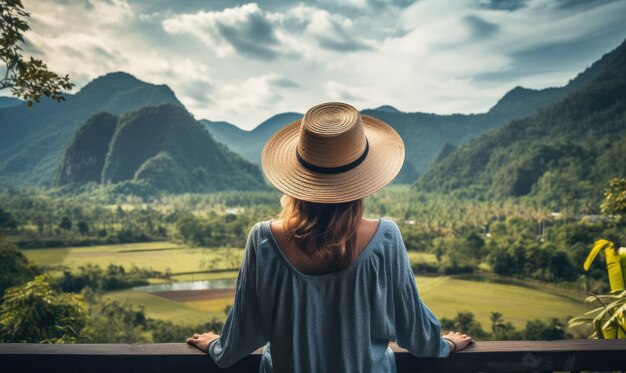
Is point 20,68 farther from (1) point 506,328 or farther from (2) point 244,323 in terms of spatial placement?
(1) point 506,328

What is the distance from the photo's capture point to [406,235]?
35406mm

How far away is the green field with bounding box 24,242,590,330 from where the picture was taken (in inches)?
949

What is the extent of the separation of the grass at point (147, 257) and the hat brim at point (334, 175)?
32.0 meters

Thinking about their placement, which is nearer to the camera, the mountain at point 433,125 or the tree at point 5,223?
the tree at point 5,223

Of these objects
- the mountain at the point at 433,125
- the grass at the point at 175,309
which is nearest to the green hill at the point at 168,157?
the mountain at the point at 433,125

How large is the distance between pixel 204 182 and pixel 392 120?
3569cm

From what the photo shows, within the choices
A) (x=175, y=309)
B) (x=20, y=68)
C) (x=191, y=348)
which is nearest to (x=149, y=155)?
(x=175, y=309)

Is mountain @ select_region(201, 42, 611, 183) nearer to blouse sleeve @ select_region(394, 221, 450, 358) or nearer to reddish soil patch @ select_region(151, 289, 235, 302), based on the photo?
reddish soil patch @ select_region(151, 289, 235, 302)

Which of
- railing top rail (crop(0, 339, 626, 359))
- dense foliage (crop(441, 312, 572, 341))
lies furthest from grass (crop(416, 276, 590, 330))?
railing top rail (crop(0, 339, 626, 359))

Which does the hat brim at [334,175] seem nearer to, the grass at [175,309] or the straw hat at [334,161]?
the straw hat at [334,161]

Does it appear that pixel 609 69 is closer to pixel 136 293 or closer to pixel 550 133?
pixel 550 133

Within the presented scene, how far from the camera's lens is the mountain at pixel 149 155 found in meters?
63.9

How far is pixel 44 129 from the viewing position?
7538 centimetres

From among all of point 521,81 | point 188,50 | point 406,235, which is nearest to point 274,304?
point 406,235
